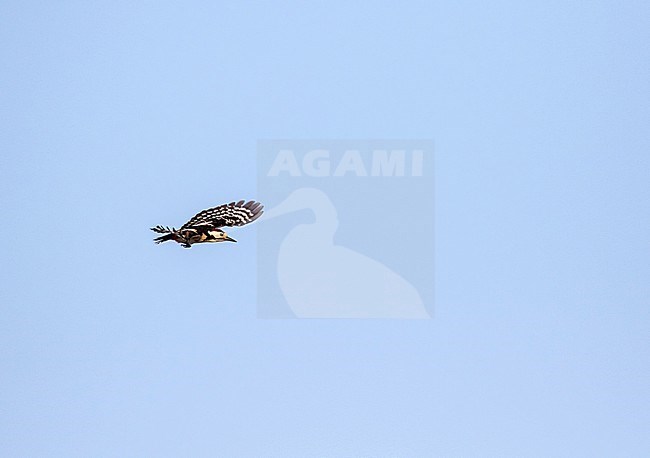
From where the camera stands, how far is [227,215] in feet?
31.3

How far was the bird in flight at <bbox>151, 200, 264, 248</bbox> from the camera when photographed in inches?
376

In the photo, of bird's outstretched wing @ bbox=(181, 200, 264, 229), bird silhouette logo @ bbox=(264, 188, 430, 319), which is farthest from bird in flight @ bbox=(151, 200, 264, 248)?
bird silhouette logo @ bbox=(264, 188, 430, 319)

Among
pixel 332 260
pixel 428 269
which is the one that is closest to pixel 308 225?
pixel 332 260

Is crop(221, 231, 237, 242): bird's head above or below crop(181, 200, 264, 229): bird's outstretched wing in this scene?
below

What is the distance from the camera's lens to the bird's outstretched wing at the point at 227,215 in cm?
955

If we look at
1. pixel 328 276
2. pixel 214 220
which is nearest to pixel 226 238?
pixel 214 220

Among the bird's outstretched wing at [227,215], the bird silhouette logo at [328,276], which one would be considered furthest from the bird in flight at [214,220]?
the bird silhouette logo at [328,276]

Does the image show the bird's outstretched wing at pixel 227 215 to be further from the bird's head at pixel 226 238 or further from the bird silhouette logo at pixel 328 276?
the bird silhouette logo at pixel 328 276

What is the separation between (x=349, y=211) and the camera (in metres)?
10.3

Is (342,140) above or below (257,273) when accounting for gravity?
above

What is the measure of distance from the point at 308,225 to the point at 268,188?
0.43 meters

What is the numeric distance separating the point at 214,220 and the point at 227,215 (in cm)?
10

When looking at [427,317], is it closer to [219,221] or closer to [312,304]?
[312,304]

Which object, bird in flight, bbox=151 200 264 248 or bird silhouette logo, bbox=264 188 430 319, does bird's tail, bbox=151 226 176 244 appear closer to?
bird in flight, bbox=151 200 264 248
